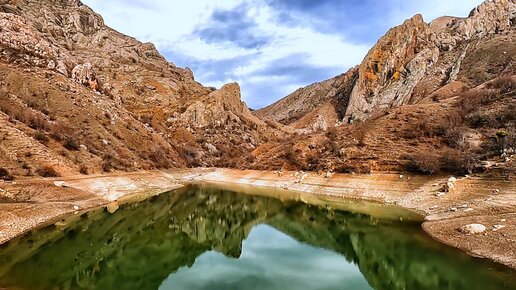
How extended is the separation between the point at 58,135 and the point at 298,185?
40.4m

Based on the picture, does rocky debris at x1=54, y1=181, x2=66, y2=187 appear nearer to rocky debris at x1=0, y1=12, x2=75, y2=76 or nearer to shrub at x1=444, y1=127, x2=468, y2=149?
shrub at x1=444, y1=127, x2=468, y2=149

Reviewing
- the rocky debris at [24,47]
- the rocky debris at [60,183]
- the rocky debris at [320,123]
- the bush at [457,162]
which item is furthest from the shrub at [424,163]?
the rocky debris at [320,123]

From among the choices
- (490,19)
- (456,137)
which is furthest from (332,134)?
(490,19)

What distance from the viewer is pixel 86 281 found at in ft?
59.8

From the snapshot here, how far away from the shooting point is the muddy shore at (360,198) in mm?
23734

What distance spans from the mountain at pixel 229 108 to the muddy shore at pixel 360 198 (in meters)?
3.65

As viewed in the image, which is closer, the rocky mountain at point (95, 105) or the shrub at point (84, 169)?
the shrub at point (84, 169)

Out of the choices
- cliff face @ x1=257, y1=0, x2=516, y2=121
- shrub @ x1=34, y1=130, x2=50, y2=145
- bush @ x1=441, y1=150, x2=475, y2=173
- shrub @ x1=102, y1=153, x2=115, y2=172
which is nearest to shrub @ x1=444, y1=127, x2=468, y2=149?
bush @ x1=441, y1=150, x2=475, y2=173

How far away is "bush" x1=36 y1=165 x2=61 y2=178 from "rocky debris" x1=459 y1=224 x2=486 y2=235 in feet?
146

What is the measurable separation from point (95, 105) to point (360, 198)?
6723 centimetres

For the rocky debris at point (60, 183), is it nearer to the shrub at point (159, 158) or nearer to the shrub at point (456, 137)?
the shrub at point (159, 158)

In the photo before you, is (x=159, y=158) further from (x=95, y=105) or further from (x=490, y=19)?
(x=490, y=19)

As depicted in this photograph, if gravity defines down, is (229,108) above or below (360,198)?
above

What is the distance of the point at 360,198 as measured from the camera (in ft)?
155
